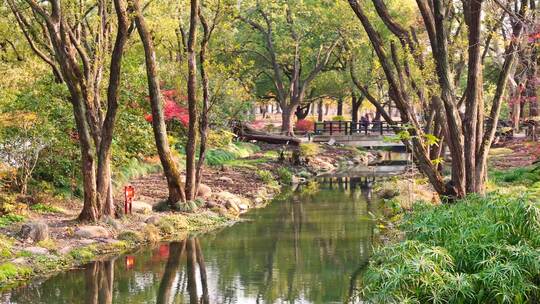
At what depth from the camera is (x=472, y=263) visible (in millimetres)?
9547

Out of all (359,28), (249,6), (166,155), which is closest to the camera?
(166,155)

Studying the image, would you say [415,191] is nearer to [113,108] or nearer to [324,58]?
[113,108]

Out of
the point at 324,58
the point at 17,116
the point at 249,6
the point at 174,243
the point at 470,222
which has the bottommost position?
the point at 174,243

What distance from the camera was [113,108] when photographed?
648 inches

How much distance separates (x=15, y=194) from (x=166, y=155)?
12.2ft

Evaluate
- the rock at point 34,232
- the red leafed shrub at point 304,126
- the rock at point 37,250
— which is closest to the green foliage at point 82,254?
the rock at point 37,250

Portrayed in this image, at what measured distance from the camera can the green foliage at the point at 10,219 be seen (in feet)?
51.8

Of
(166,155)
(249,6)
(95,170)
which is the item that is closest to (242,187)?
(166,155)

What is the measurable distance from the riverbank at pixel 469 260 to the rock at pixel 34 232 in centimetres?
692

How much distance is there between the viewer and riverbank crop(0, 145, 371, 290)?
13.9 meters

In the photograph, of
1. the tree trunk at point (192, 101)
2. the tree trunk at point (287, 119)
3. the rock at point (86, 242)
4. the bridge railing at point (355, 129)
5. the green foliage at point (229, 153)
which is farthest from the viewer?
the bridge railing at point (355, 129)

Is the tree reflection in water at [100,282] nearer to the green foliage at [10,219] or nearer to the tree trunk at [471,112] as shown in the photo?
the green foliage at [10,219]

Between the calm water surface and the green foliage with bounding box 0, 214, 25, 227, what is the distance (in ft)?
8.47

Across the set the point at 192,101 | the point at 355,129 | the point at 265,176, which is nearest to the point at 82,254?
the point at 192,101
